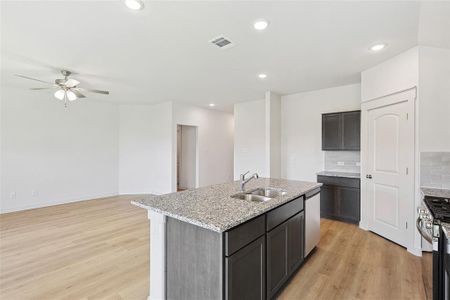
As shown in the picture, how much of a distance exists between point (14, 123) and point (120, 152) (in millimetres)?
2382

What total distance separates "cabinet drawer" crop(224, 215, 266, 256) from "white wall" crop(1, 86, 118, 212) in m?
5.64

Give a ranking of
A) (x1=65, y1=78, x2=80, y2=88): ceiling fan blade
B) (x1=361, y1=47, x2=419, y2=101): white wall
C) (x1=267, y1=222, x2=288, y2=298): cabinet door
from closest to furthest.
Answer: (x1=267, y1=222, x2=288, y2=298): cabinet door
(x1=361, y1=47, x2=419, y2=101): white wall
(x1=65, y1=78, x2=80, y2=88): ceiling fan blade

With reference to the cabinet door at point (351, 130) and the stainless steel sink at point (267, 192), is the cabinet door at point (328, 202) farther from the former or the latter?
the stainless steel sink at point (267, 192)

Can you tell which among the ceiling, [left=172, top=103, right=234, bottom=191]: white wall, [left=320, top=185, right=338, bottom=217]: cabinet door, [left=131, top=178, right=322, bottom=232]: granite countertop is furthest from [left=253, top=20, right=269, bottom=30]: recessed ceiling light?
[left=172, top=103, right=234, bottom=191]: white wall

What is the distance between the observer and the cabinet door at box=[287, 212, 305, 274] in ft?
7.18

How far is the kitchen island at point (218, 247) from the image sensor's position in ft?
4.76

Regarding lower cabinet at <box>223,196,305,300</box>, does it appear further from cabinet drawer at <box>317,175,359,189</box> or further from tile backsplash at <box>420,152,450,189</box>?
cabinet drawer at <box>317,175,359,189</box>

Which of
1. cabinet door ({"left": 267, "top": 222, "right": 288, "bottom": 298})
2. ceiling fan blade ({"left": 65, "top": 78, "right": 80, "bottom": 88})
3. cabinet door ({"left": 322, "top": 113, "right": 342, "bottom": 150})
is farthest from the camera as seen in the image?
cabinet door ({"left": 322, "top": 113, "right": 342, "bottom": 150})

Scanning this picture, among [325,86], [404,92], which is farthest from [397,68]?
[325,86]

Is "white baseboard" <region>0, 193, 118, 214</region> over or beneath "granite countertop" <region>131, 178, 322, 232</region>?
beneath

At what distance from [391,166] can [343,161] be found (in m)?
1.29

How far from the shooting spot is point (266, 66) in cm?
345

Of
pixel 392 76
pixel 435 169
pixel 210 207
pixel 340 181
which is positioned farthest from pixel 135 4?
pixel 340 181

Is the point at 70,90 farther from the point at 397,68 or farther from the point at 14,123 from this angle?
the point at 397,68
